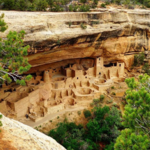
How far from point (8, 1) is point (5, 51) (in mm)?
9330

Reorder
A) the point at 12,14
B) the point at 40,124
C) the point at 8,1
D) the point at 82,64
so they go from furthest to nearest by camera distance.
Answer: the point at 82,64 → the point at 8,1 → the point at 40,124 → the point at 12,14

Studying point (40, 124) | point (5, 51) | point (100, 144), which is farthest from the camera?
point (100, 144)

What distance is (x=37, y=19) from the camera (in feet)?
37.7

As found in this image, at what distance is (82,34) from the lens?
13508 mm

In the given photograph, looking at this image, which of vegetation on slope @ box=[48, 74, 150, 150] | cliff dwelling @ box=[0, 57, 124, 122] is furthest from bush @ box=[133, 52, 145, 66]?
vegetation on slope @ box=[48, 74, 150, 150]

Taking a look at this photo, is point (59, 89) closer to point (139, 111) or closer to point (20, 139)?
point (139, 111)

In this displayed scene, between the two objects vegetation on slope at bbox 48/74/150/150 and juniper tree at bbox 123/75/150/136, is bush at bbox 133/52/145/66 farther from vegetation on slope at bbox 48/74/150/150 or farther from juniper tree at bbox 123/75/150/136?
juniper tree at bbox 123/75/150/136

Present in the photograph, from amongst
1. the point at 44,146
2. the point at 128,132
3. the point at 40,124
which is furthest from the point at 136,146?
the point at 40,124

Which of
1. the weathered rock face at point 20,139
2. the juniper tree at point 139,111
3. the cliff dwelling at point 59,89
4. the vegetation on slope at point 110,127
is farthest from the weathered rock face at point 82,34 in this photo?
the juniper tree at point 139,111

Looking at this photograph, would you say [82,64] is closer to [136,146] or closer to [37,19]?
[37,19]

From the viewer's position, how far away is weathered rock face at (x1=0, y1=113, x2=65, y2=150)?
4520mm

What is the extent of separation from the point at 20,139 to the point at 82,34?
9.98 m

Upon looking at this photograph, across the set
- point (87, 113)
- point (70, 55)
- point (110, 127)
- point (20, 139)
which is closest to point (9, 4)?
point (70, 55)

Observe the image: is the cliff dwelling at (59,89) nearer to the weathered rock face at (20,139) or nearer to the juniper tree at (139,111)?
the weathered rock face at (20,139)
